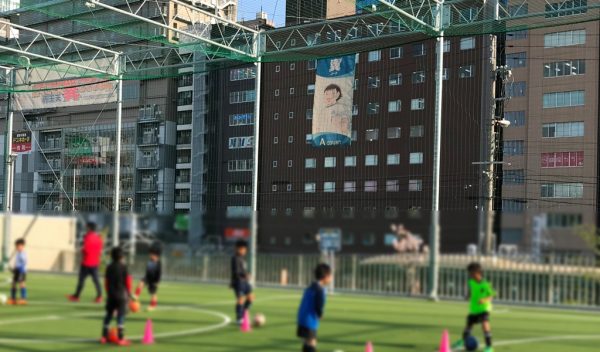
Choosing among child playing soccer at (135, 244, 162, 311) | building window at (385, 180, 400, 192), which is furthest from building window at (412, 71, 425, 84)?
→ child playing soccer at (135, 244, 162, 311)

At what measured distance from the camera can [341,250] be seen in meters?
13.7

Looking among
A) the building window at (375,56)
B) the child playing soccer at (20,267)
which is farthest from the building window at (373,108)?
the child playing soccer at (20,267)

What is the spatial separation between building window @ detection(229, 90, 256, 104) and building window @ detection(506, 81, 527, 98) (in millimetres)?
26065

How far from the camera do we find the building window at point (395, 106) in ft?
244

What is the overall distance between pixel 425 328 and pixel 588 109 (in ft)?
179

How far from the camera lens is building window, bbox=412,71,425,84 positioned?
73.0 metres

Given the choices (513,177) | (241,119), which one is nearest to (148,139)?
(241,119)

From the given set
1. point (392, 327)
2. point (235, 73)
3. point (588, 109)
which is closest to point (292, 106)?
point (235, 73)

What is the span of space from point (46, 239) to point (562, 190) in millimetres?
56973

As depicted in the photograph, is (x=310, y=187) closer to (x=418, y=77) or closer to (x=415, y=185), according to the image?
(x=415, y=185)

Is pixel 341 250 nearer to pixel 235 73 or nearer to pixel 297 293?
pixel 297 293

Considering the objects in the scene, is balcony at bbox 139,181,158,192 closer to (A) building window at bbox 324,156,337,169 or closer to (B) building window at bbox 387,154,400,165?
(A) building window at bbox 324,156,337,169

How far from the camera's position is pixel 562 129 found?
66.2 metres

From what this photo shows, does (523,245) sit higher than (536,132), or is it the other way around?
(536,132)
